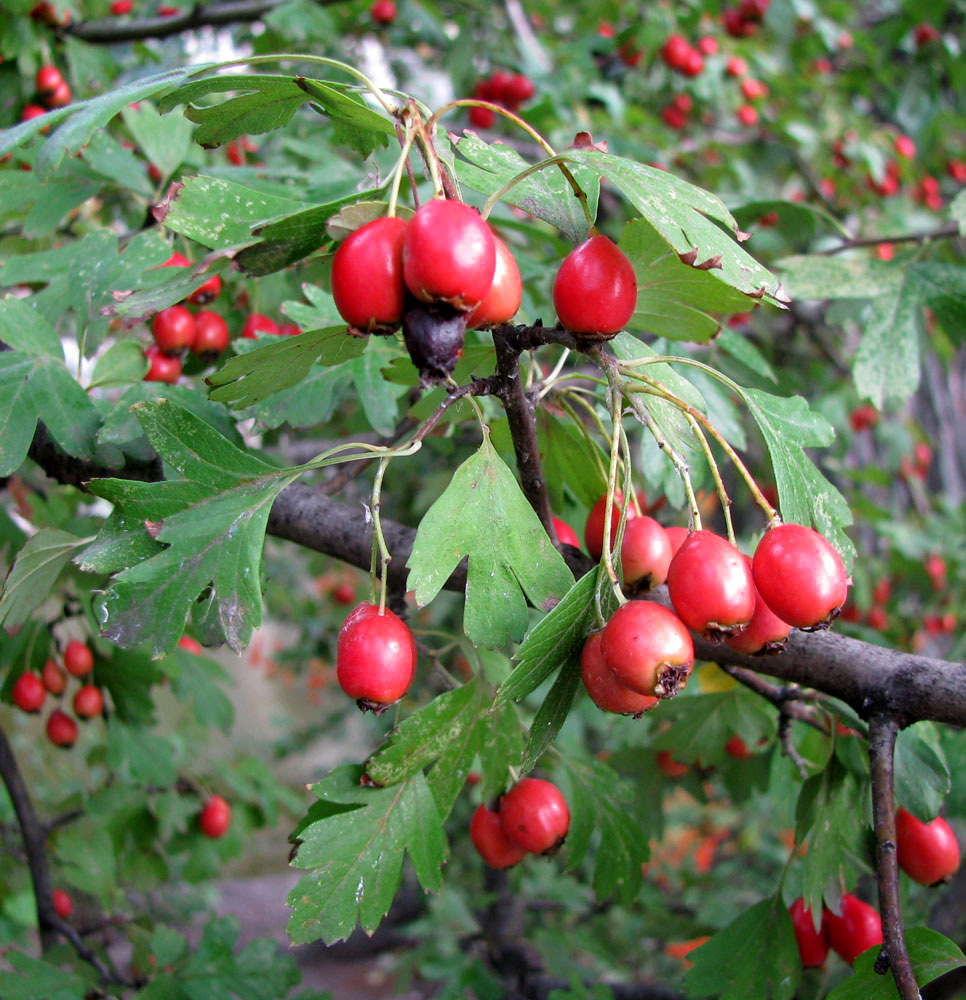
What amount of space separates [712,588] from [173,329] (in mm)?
1135

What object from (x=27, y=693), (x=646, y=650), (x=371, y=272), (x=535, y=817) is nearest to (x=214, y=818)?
(x=27, y=693)

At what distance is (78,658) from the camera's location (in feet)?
6.43

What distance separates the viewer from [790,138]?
3629 mm

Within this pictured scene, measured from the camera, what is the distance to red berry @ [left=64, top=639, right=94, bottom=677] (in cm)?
196

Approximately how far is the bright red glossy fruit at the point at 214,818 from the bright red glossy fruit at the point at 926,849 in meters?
1.77

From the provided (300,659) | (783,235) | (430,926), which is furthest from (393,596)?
(300,659)

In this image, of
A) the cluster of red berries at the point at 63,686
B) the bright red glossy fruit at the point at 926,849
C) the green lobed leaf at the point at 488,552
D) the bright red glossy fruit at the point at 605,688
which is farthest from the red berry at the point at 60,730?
the bright red glossy fruit at the point at 926,849

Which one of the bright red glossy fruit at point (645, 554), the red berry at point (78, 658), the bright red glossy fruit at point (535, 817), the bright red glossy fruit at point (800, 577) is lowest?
the red berry at point (78, 658)

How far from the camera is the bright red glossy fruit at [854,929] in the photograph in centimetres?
131

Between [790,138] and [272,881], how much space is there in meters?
6.81

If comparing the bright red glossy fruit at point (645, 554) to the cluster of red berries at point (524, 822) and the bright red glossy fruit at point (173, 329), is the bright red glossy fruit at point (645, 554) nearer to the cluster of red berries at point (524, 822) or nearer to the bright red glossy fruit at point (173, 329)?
the cluster of red berries at point (524, 822)

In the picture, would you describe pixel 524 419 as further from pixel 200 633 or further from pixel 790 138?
pixel 790 138

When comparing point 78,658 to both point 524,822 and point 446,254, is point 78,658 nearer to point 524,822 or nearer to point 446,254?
point 524,822

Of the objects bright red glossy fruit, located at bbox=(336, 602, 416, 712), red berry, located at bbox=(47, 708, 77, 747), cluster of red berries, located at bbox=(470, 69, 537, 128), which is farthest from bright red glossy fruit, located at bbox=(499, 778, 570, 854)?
cluster of red berries, located at bbox=(470, 69, 537, 128)
